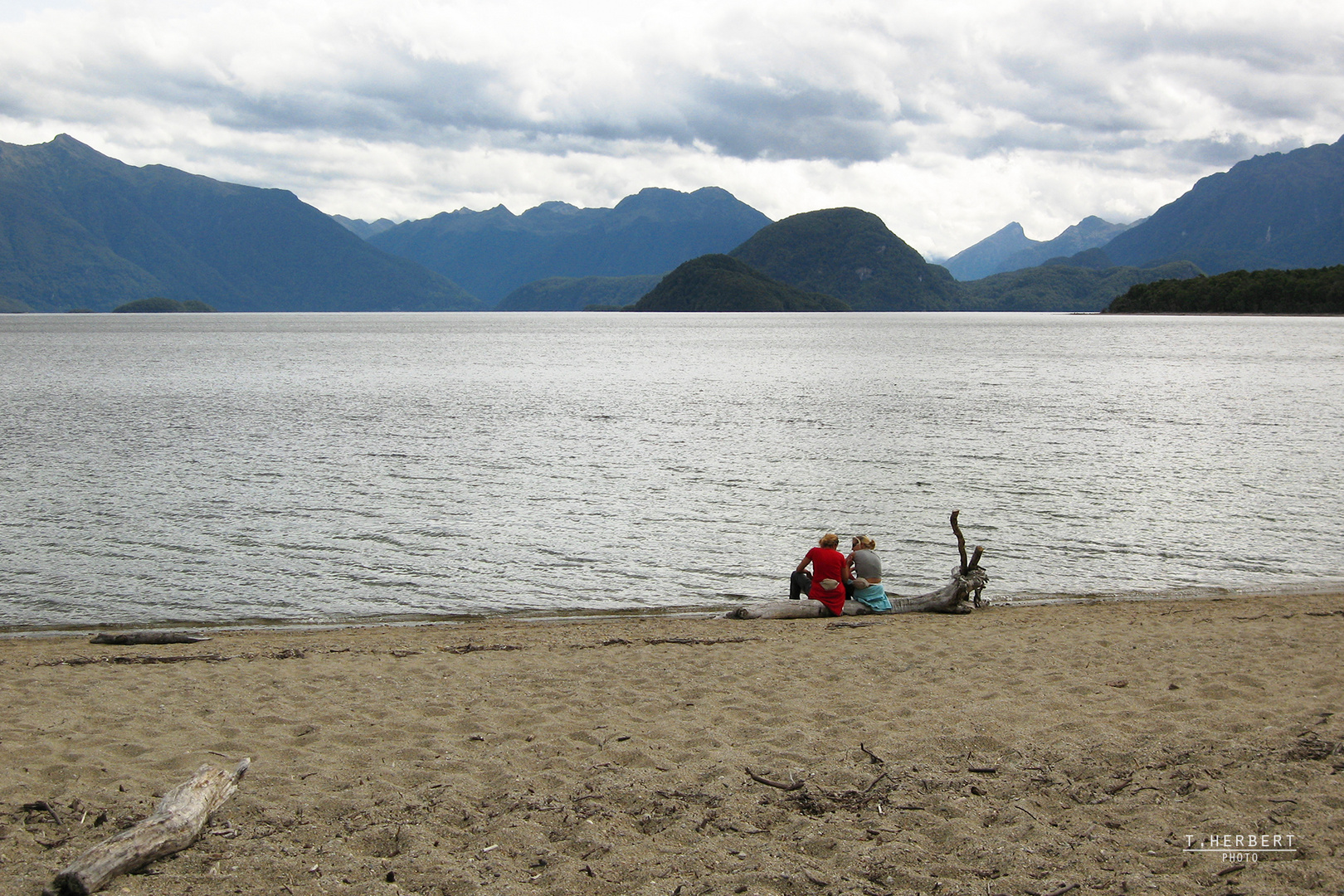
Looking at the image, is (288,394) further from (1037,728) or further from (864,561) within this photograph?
(1037,728)

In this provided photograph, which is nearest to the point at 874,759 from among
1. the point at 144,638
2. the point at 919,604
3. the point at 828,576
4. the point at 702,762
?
the point at 702,762

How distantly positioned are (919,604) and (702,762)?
977 centimetres

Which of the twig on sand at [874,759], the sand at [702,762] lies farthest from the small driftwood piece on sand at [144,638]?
the twig on sand at [874,759]

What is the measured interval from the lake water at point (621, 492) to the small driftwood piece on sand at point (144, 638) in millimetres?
2506

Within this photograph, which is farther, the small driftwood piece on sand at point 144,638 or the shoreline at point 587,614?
the shoreline at point 587,614

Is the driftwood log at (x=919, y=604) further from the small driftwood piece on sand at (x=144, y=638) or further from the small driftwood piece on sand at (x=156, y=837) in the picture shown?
the small driftwood piece on sand at (x=156, y=837)

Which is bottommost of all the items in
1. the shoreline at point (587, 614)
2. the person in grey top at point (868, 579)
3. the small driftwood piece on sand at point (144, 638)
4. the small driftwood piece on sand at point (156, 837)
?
the shoreline at point (587, 614)

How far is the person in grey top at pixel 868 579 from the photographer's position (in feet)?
57.4

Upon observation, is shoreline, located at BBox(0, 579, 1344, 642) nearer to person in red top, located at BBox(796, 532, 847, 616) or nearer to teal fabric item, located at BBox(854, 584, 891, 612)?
person in red top, located at BBox(796, 532, 847, 616)

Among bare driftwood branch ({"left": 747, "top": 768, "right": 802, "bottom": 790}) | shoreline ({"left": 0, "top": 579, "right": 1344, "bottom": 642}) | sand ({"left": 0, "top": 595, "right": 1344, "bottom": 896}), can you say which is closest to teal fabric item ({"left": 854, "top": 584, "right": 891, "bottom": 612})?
shoreline ({"left": 0, "top": 579, "right": 1344, "bottom": 642})

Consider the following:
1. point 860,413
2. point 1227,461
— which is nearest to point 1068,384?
point 860,413

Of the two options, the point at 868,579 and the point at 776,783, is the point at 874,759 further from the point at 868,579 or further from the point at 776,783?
the point at 868,579

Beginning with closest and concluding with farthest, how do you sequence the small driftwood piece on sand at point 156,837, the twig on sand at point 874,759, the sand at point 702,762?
1. the small driftwood piece on sand at point 156,837
2. the sand at point 702,762
3. the twig on sand at point 874,759

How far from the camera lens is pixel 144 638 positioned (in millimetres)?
15250
